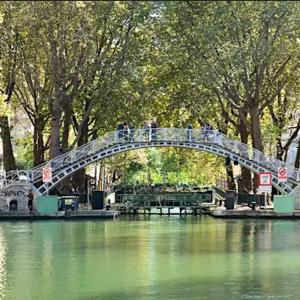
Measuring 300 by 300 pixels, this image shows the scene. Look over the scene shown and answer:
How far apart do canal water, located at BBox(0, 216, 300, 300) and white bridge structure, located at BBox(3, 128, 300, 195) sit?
401 centimetres

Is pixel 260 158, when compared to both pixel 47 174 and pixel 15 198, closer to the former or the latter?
pixel 47 174

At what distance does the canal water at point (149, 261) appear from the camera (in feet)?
47.8

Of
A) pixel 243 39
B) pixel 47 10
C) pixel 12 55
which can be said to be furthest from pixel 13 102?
pixel 47 10

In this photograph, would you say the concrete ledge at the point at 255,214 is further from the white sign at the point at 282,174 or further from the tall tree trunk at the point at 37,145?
the tall tree trunk at the point at 37,145

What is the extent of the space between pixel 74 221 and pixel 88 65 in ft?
28.9

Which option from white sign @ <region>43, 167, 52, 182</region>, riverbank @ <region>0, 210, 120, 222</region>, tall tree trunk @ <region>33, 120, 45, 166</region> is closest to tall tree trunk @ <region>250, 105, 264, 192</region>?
riverbank @ <region>0, 210, 120, 222</region>

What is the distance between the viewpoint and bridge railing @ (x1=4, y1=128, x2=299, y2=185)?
34.8 meters

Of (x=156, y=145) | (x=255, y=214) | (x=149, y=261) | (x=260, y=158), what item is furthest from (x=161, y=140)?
(x=149, y=261)

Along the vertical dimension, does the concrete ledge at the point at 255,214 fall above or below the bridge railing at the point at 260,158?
below

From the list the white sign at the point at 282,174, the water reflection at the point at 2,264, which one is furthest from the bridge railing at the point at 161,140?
the water reflection at the point at 2,264

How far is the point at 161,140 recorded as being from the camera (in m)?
35.8

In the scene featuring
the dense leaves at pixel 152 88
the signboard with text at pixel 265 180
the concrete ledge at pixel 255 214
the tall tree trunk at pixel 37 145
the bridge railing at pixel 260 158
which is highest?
the dense leaves at pixel 152 88

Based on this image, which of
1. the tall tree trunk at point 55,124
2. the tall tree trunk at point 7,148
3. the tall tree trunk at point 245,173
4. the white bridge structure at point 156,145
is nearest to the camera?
the tall tree trunk at point 55,124

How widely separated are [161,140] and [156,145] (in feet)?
1.19
